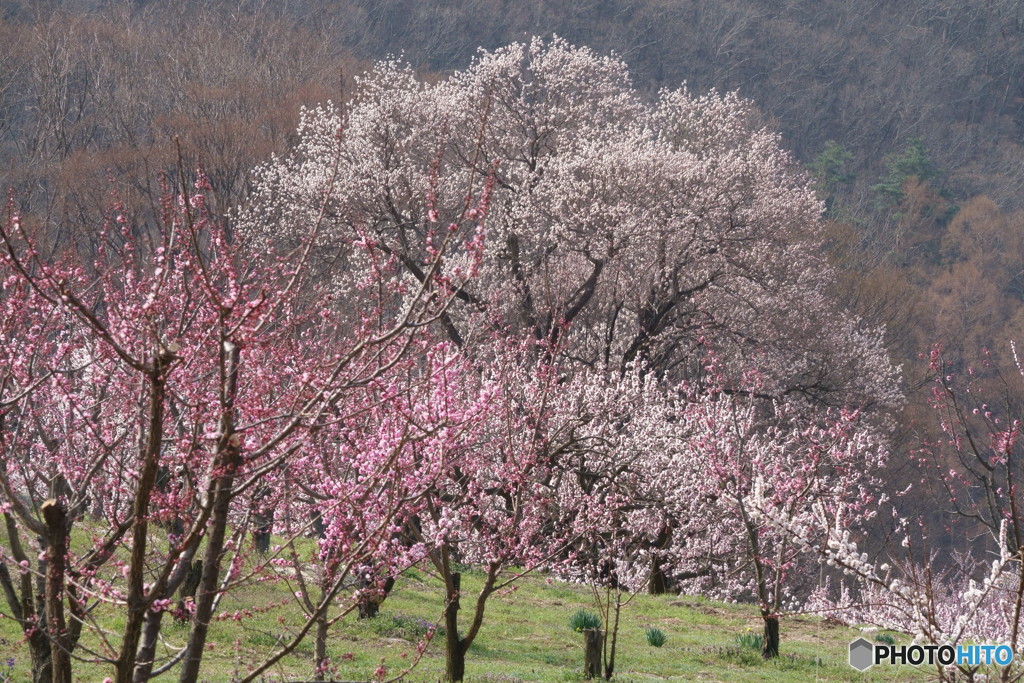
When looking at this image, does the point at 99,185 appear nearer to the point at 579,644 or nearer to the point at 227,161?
the point at 227,161

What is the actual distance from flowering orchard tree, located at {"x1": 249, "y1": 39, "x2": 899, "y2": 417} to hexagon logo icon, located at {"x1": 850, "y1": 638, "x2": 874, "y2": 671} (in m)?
11.8

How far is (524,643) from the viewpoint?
43.0ft

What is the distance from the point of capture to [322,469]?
8.08 meters

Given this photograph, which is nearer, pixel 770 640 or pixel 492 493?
pixel 770 640

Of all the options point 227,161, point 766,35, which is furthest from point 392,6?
point 227,161

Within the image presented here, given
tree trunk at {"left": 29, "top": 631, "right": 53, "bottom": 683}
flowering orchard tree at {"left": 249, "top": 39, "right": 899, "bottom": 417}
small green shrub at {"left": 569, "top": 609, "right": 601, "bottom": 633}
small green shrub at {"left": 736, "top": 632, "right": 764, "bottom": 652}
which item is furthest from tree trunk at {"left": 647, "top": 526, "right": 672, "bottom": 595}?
tree trunk at {"left": 29, "top": 631, "right": 53, "bottom": 683}

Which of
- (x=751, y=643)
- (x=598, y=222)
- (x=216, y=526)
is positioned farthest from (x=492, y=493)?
(x=598, y=222)

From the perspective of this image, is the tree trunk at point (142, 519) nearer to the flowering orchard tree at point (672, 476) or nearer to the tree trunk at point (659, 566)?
the flowering orchard tree at point (672, 476)

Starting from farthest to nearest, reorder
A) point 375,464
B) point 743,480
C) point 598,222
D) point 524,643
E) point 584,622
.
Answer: point 598,222, point 743,480, point 524,643, point 584,622, point 375,464

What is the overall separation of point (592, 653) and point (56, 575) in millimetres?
7276

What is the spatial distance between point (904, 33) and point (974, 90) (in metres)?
9.13

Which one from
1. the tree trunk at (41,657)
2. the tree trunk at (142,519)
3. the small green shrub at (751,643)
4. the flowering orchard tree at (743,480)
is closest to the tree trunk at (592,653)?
the flowering orchard tree at (743,480)

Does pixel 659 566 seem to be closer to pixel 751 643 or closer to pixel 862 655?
pixel 751 643

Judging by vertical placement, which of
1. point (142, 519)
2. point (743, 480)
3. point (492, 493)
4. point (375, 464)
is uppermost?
point (743, 480)
